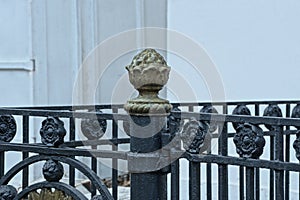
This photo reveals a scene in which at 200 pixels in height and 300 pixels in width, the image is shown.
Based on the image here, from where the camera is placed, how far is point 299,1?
14.3ft

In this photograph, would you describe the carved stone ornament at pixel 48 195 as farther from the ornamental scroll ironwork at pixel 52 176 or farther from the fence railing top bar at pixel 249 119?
the fence railing top bar at pixel 249 119

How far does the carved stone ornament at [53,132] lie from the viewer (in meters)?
2.35

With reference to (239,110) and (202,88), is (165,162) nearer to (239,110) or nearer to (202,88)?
(239,110)

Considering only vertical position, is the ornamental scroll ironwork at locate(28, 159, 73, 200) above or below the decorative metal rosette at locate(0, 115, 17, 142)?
below

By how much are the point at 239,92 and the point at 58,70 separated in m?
2.02

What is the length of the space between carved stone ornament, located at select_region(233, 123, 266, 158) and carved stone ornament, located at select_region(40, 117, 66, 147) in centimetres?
69

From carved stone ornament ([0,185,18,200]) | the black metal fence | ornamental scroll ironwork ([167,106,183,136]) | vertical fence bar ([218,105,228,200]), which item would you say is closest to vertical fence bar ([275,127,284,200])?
the black metal fence

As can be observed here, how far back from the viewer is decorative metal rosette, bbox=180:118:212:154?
214cm

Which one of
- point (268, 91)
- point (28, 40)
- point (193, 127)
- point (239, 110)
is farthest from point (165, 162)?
point (28, 40)

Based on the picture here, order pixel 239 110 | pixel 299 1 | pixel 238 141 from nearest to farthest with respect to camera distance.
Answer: pixel 238 141 < pixel 239 110 < pixel 299 1

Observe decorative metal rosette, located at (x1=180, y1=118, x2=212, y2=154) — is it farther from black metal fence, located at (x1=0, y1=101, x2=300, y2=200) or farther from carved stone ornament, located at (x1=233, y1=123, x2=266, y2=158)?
carved stone ornament, located at (x1=233, y1=123, x2=266, y2=158)

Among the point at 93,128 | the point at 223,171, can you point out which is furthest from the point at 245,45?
the point at 223,171

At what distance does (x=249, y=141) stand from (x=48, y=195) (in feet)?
2.72

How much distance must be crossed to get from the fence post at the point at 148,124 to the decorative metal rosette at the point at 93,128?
0.76 meters
